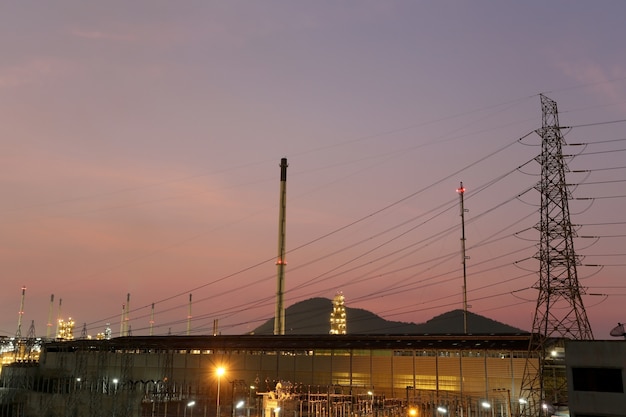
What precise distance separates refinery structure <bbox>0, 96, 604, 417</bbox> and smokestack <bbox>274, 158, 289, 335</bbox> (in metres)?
0.16

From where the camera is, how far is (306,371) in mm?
58969

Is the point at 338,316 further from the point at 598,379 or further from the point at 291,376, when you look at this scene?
the point at 598,379

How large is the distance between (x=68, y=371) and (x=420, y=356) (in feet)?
184

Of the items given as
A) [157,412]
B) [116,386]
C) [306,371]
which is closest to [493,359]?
[306,371]

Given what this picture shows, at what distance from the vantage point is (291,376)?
59.8 meters

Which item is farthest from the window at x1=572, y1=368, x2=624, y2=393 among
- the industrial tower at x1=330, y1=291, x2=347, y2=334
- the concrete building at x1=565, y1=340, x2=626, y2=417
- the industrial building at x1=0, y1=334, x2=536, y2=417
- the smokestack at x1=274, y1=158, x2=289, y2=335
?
the industrial tower at x1=330, y1=291, x2=347, y2=334

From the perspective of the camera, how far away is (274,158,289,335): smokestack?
75312mm

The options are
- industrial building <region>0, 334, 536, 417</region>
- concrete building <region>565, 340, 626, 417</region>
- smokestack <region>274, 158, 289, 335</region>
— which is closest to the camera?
concrete building <region>565, 340, 626, 417</region>

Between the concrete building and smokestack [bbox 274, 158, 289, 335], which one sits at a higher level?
smokestack [bbox 274, 158, 289, 335]

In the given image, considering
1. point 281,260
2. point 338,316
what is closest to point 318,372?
point 281,260

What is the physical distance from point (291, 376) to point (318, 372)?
346 centimetres

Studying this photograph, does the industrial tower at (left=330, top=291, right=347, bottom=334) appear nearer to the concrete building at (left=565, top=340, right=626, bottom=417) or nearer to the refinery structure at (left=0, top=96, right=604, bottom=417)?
the refinery structure at (left=0, top=96, right=604, bottom=417)

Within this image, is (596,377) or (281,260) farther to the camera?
(281,260)

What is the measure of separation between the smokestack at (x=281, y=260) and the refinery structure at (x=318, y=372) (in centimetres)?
16
